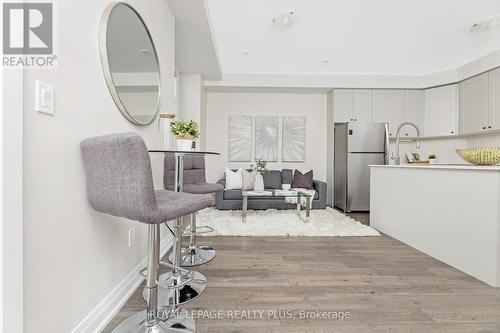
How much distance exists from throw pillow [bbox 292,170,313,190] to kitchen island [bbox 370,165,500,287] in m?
1.53

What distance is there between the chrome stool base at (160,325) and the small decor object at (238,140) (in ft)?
12.3

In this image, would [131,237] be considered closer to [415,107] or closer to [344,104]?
[344,104]

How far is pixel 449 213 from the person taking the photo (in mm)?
2160

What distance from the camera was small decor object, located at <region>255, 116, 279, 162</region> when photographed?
16.4ft

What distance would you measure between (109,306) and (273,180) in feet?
11.6

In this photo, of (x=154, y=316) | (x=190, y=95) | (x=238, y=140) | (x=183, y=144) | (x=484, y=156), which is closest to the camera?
(x=154, y=316)

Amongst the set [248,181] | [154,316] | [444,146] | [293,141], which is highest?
[293,141]

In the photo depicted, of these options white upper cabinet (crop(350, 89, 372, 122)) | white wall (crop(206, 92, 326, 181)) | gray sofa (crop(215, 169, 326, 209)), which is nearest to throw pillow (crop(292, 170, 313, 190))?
gray sofa (crop(215, 169, 326, 209))

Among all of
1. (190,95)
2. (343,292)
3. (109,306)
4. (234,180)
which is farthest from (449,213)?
(190,95)

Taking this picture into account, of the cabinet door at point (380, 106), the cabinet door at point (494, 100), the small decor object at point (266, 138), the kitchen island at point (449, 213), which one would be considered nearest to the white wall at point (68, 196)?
the kitchen island at point (449, 213)

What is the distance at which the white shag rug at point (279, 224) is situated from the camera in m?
2.97

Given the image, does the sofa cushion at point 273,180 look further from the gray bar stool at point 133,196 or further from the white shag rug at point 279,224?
the gray bar stool at point 133,196

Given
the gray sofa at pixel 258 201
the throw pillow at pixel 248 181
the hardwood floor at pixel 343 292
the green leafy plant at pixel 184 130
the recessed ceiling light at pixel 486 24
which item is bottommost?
the hardwood floor at pixel 343 292

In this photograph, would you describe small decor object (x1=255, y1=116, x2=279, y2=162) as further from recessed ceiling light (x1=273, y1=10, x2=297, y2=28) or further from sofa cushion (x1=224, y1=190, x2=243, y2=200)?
recessed ceiling light (x1=273, y1=10, x2=297, y2=28)
